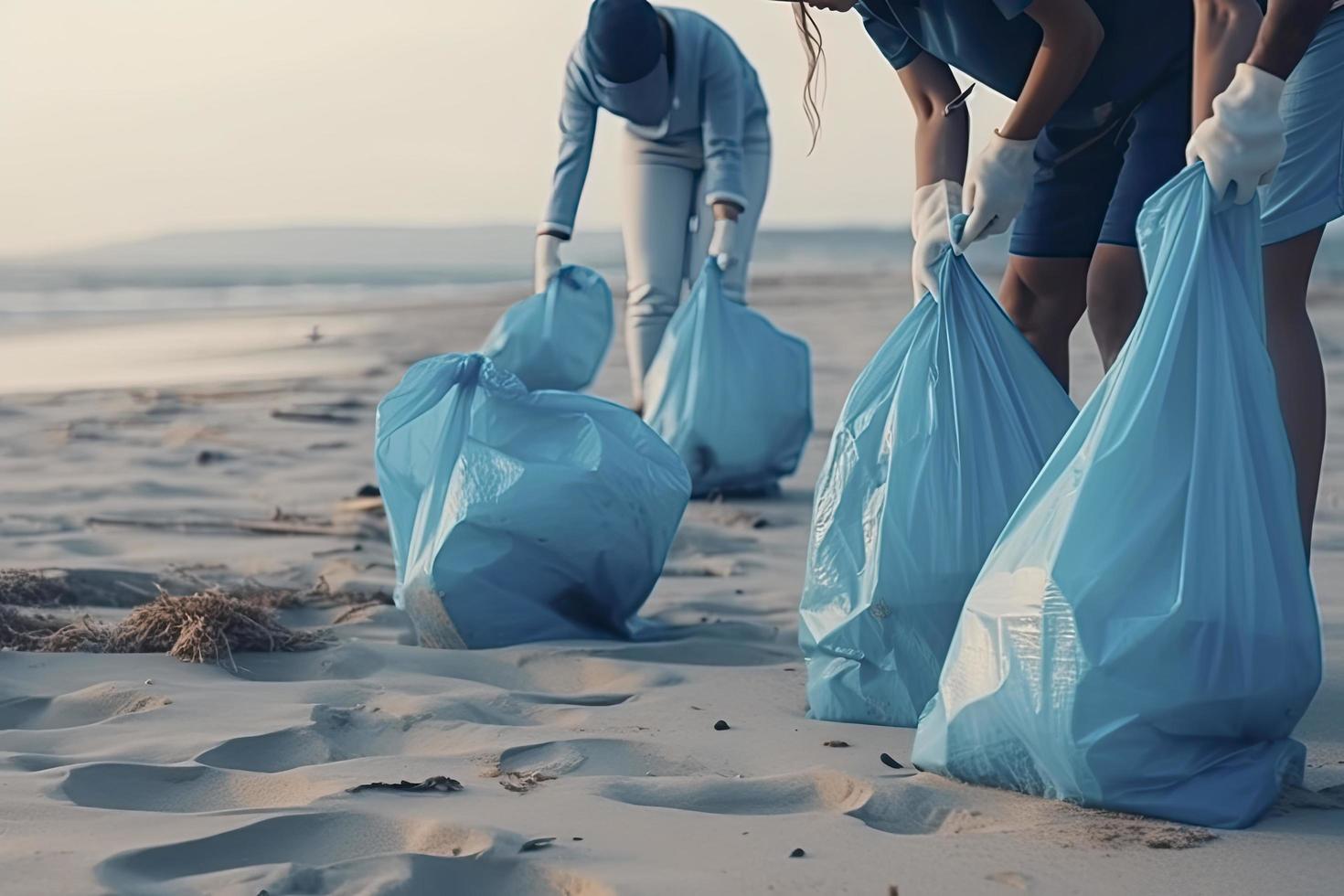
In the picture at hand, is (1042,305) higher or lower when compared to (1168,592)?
higher

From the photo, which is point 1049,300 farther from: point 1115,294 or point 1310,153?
point 1310,153

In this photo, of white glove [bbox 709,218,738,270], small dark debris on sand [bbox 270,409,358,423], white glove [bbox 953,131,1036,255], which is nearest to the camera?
white glove [bbox 953,131,1036,255]

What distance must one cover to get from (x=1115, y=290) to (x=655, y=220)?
262cm

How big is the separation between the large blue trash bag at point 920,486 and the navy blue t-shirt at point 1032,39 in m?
0.23

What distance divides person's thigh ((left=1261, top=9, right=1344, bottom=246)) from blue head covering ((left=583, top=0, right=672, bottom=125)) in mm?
2356

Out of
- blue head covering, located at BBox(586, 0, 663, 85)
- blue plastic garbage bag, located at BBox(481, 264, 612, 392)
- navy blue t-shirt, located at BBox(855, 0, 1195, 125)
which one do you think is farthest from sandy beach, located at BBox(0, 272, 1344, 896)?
blue head covering, located at BBox(586, 0, 663, 85)

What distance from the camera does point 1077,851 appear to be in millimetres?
1481

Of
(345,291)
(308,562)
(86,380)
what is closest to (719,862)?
(308,562)

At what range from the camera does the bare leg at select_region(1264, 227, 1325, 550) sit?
1.92 meters

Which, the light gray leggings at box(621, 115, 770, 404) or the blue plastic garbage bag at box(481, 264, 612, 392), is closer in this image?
the blue plastic garbage bag at box(481, 264, 612, 392)

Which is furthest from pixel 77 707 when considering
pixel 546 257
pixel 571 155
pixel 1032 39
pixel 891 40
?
pixel 571 155

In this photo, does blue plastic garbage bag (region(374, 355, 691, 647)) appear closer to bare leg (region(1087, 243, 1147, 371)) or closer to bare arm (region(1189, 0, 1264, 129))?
bare leg (region(1087, 243, 1147, 371))

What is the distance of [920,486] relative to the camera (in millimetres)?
1948

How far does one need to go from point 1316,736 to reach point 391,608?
1526mm
